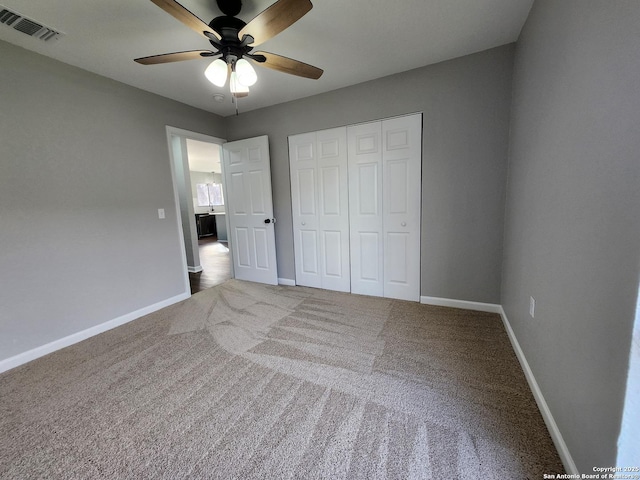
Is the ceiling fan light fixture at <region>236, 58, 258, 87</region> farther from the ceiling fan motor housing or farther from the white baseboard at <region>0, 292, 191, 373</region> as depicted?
the white baseboard at <region>0, 292, 191, 373</region>

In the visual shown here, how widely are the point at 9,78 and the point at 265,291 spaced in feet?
9.82

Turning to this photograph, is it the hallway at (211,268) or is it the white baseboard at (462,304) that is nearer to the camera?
the white baseboard at (462,304)

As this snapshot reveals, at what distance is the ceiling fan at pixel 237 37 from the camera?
51.3 inches

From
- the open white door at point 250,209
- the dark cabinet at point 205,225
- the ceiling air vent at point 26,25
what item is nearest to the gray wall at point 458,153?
the open white door at point 250,209

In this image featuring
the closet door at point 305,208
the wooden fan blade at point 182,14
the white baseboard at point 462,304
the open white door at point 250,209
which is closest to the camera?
the wooden fan blade at point 182,14

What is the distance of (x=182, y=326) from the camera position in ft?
8.45

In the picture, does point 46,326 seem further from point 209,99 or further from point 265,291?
point 209,99

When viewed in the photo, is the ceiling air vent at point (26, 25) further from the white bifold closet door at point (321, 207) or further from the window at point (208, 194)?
the window at point (208, 194)

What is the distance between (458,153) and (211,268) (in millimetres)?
4429

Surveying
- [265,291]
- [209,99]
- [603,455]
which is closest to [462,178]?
[603,455]

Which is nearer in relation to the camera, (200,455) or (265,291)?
(200,455)

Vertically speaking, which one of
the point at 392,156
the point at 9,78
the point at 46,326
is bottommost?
the point at 46,326

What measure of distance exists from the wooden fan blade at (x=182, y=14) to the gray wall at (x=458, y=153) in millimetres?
1833

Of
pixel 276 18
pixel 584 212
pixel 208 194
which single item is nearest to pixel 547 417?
pixel 584 212
